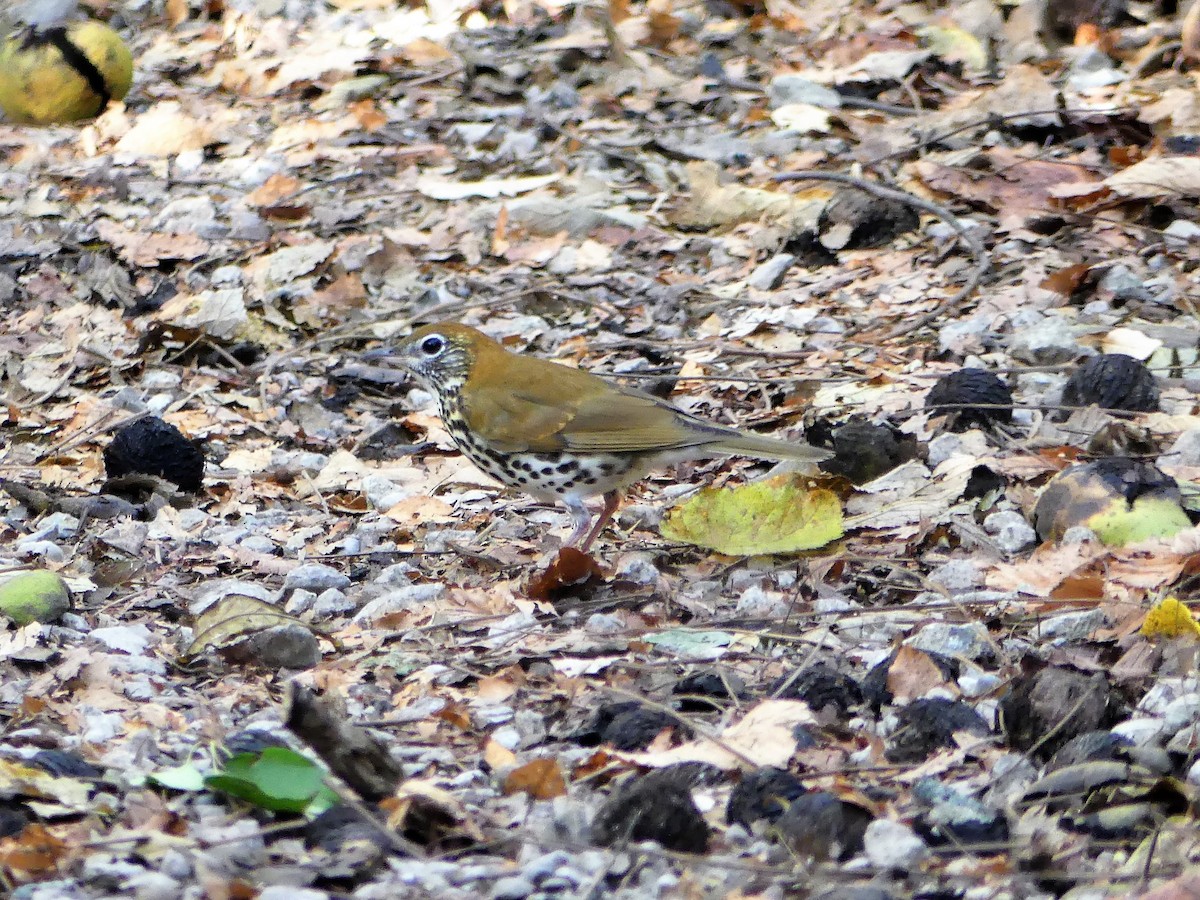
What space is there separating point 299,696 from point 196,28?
10130 mm

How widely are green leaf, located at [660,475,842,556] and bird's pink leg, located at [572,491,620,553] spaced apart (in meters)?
0.31

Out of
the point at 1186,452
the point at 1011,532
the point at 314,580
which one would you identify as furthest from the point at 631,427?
the point at 1186,452

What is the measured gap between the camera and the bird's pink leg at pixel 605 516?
5.03 m

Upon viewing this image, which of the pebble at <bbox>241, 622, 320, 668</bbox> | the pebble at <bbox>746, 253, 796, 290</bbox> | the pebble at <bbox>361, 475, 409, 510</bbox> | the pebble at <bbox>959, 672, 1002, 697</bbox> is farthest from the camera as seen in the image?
the pebble at <bbox>746, 253, 796, 290</bbox>

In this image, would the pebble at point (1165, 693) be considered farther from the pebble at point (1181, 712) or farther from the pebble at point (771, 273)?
the pebble at point (771, 273)

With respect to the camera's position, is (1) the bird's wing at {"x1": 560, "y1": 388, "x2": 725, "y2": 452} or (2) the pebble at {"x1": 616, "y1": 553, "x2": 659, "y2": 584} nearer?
(2) the pebble at {"x1": 616, "y1": 553, "x2": 659, "y2": 584}

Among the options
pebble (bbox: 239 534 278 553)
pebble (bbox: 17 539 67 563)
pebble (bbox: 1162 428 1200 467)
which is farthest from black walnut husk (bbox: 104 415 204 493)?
pebble (bbox: 1162 428 1200 467)

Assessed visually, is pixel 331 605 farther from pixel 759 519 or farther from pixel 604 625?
pixel 759 519

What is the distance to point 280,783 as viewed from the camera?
3.06 m

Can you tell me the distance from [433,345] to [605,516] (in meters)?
0.92

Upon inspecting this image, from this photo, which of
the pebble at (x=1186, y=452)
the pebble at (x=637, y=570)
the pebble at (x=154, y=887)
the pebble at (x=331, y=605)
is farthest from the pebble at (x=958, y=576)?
the pebble at (x=154, y=887)

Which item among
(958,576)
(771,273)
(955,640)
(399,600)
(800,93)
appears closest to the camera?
(955,640)

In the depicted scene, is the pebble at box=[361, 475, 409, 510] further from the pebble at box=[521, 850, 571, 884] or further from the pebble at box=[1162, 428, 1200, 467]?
the pebble at box=[521, 850, 571, 884]

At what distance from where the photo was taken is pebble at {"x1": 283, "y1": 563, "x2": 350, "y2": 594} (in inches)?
187
